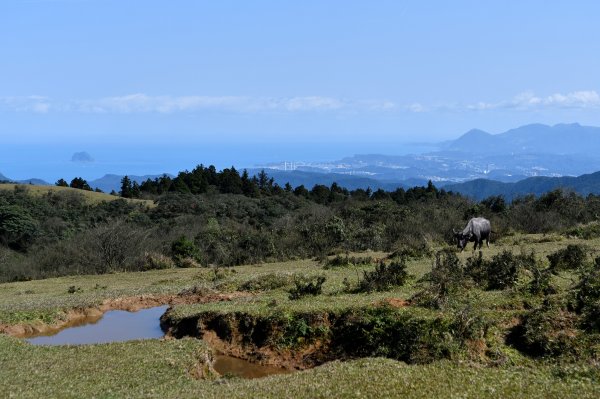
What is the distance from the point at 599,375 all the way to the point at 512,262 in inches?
380

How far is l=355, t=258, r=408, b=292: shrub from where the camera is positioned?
77.5ft

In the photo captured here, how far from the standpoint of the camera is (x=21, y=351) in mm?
18594

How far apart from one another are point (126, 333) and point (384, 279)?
10.4m

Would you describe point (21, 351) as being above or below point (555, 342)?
below

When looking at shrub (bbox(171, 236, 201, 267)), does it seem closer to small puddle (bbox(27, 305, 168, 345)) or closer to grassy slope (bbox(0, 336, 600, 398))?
small puddle (bbox(27, 305, 168, 345))

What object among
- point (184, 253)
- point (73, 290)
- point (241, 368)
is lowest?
point (241, 368)

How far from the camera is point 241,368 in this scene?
19344 mm

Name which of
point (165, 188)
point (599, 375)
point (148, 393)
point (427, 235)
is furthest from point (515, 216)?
point (165, 188)

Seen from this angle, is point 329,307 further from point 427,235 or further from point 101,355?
point 427,235

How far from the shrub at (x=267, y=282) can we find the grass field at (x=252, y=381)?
19 centimetres

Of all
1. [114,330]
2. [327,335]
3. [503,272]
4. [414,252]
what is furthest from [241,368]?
[414,252]

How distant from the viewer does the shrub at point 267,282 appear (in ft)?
89.1

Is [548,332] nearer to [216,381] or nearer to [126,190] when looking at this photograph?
[216,381]

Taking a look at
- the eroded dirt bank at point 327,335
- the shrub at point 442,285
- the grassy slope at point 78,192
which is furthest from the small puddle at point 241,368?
the grassy slope at point 78,192
